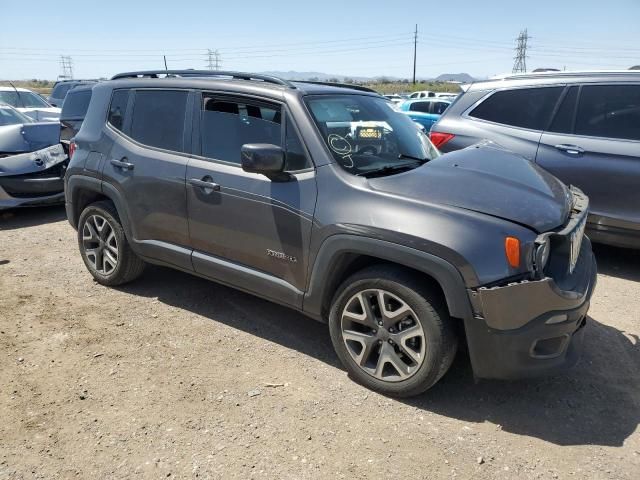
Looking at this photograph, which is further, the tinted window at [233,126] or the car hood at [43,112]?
the car hood at [43,112]

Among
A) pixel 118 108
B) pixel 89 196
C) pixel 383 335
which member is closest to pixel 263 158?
pixel 383 335

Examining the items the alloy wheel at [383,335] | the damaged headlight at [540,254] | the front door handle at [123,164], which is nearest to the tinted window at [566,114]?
the damaged headlight at [540,254]

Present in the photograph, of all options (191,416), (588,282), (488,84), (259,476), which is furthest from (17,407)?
(488,84)

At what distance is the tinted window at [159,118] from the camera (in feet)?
12.8

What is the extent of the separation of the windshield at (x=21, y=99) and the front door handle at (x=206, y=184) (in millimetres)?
12518

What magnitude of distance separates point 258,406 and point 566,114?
4241 millimetres

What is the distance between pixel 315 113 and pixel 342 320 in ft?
4.41

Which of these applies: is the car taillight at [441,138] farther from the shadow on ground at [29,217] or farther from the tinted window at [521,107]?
the shadow on ground at [29,217]

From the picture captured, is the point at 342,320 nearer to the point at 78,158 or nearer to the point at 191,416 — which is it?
the point at 191,416

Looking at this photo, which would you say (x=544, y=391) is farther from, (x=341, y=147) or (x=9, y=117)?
(x=9, y=117)

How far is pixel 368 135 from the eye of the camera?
3.64 m

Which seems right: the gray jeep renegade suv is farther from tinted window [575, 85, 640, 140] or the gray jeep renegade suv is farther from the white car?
the white car

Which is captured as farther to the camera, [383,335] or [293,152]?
[293,152]

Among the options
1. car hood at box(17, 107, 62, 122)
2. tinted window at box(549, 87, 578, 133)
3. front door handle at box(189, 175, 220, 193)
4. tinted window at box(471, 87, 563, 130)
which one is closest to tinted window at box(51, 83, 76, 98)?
car hood at box(17, 107, 62, 122)
